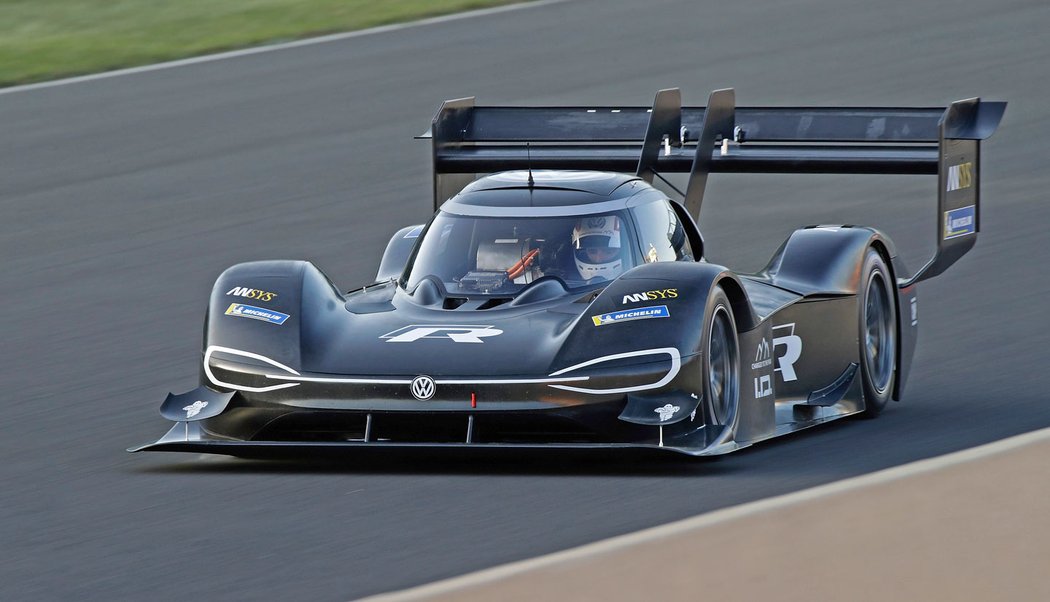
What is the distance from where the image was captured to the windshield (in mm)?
8234

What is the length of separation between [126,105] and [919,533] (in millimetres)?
14084

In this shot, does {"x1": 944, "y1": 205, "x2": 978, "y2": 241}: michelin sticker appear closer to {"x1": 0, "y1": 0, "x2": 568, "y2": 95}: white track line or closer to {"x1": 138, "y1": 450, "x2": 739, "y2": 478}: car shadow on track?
{"x1": 138, "y1": 450, "x2": 739, "y2": 478}: car shadow on track

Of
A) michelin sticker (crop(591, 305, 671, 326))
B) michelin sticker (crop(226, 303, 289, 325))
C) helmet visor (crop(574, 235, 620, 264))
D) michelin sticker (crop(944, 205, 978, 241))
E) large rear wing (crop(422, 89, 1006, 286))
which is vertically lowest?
michelin sticker (crop(226, 303, 289, 325))

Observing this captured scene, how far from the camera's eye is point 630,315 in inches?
292

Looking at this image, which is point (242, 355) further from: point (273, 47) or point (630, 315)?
point (273, 47)

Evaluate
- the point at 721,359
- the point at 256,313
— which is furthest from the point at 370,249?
the point at 721,359

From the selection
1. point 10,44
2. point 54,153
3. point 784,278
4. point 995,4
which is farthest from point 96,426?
point 995,4

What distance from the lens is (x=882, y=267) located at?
9508 mm

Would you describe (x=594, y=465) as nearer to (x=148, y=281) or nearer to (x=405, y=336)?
(x=405, y=336)

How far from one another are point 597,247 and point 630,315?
95 centimetres

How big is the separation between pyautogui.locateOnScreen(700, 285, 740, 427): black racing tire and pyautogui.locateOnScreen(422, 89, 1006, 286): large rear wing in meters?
2.14

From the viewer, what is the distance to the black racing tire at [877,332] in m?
9.00

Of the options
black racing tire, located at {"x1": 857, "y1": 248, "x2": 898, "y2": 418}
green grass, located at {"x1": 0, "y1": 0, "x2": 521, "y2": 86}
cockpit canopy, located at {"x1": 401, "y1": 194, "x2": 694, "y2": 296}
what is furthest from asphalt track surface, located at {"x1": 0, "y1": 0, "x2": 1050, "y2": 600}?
cockpit canopy, located at {"x1": 401, "y1": 194, "x2": 694, "y2": 296}

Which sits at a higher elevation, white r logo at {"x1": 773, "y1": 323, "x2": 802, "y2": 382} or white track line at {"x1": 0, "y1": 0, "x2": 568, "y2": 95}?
white track line at {"x1": 0, "y1": 0, "x2": 568, "y2": 95}
